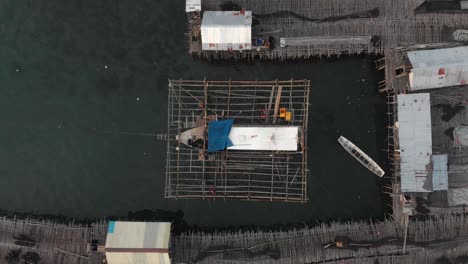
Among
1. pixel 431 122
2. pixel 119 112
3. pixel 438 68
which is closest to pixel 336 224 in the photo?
pixel 431 122

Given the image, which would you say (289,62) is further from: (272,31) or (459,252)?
(459,252)

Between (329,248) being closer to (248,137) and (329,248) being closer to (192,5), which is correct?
(248,137)

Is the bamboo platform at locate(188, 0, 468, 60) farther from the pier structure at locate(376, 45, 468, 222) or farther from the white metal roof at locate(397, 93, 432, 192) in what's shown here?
the white metal roof at locate(397, 93, 432, 192)

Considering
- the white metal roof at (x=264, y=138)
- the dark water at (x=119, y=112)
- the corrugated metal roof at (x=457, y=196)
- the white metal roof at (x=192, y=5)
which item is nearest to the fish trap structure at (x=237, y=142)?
the white metal roof at (x=264, y=138)

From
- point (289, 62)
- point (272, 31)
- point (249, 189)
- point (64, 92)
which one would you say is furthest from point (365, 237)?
point (64, 92)

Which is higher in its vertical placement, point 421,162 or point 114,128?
point 114,128

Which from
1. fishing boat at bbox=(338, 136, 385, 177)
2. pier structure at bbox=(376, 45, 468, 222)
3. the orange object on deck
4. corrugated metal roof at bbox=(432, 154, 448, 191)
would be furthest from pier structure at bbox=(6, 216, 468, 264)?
the orange object on deck
